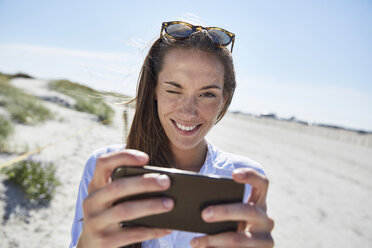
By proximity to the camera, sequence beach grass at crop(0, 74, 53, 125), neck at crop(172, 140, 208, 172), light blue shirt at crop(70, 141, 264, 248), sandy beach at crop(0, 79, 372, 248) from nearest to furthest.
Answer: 1. light blue shirt at crop(70, 141, 264, 248)
2. neck at crop(172, 140, 208, 172)
3. sandy beach at crop(0, 79, 372, 248)
4. beach grass at crop(0, 74, 53, 125)

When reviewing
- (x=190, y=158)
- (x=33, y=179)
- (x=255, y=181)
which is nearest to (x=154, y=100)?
(x=190, y=158)

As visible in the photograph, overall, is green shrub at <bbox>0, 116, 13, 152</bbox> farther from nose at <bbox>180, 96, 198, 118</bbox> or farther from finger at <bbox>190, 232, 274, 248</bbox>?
finger at <bbox>190, 232, 274, 248</bbox>

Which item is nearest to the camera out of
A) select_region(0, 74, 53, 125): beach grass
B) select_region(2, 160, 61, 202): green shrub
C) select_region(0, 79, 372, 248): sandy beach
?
select_region(0, 79, 372, 248): sandy beach

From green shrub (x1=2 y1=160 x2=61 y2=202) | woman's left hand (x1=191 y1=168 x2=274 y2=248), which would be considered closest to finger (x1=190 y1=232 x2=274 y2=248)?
woman's left hand (x1=191 y1=168 x2=274 y2=248)

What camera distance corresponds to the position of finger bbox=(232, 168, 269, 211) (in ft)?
2.75

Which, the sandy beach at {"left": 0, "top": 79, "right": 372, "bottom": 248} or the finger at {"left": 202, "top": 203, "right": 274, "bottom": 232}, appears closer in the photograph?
the finger at {"left": 202, "top": 203, "right": 274, "bottom": 232}

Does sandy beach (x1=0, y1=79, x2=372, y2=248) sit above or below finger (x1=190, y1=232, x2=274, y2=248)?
below

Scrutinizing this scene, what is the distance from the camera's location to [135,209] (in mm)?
811

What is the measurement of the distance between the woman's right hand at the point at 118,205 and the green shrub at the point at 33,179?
3.93 meters

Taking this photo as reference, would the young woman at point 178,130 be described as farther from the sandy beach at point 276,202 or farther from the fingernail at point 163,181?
the sandy beach at point 276,202

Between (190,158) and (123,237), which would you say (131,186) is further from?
(190,158)

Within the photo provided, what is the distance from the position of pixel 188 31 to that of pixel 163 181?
1277 millimetres

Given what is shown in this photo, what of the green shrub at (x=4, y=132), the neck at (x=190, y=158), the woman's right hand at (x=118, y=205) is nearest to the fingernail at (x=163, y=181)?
the woman's right hand at (x=118, y=205)

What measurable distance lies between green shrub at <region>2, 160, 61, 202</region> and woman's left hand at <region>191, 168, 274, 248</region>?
4.20m
